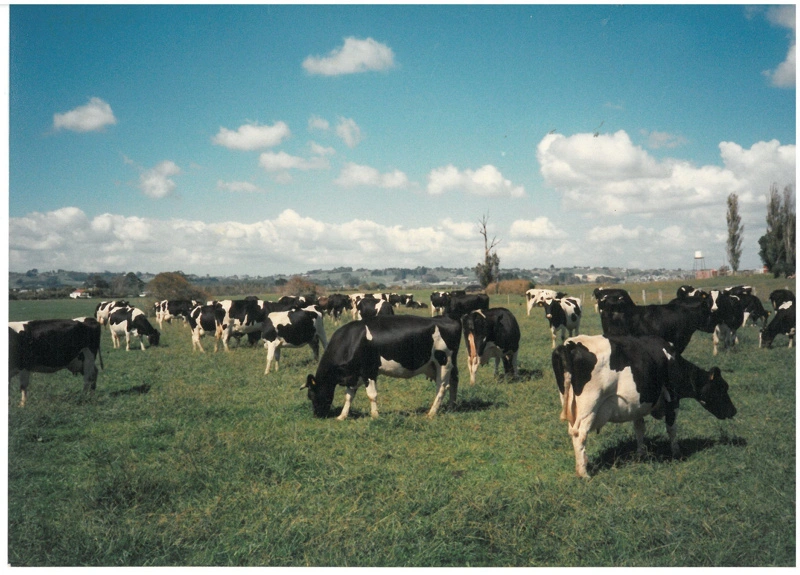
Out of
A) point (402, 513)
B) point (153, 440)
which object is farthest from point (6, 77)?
point (402, 513)

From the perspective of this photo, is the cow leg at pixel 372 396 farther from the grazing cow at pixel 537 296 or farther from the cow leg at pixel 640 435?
the grazing cow at pixel 537 296

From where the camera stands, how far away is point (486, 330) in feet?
37.5

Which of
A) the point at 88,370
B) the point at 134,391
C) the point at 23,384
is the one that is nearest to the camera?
the point at 23,384

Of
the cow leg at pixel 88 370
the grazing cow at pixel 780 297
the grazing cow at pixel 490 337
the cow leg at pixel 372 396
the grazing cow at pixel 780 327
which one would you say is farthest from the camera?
the grazing cow at pixel 780 297

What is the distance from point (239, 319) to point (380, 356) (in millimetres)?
11097

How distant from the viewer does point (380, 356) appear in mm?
8602

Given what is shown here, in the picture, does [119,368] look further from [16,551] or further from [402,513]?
[402,513]

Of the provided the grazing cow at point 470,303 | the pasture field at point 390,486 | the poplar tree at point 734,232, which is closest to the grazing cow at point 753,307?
the poplar tree at point 734,232

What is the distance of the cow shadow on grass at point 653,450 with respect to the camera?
615 centimetres

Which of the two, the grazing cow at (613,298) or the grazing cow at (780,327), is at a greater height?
the grazing cow at (613,298)

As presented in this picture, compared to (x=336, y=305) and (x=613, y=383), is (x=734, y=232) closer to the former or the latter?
(x=613, y=383)

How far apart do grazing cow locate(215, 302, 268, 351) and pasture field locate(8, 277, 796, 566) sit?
8.51 metres

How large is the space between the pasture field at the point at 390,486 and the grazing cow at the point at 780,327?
20.4ft

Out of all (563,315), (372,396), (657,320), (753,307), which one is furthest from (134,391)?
(753,307)
